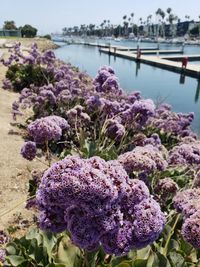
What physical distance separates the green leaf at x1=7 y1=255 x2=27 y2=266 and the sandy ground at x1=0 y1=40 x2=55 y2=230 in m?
0.81

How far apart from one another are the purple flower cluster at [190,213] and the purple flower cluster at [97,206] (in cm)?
28

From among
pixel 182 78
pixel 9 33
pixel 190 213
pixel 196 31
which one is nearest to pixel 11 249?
pixel 190 213

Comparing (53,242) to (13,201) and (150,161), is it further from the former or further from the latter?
(13,201)

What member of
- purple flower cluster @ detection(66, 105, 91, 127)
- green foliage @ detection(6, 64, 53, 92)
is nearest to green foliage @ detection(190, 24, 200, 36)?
green foliage @ detection(6, 64, 53, 92)

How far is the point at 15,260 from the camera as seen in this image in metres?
3.33

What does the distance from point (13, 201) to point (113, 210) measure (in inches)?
152

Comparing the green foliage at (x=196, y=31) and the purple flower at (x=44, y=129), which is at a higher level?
the purple flower at (x=44, y=129)

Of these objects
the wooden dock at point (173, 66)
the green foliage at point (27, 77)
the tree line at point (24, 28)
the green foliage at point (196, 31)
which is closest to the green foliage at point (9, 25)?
the tree line at point (24, 28)

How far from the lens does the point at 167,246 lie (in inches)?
137

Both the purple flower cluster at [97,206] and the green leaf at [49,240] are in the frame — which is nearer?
the purple flower cluster at [97,206]

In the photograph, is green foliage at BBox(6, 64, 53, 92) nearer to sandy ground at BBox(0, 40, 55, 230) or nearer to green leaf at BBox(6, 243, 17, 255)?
sandy ground at BBox(0, 40, 55, 230)

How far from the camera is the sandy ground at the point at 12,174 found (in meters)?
5.46

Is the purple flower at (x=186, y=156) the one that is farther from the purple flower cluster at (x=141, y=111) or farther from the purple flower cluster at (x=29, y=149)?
the purple flower cluster at (x=29, y=149)

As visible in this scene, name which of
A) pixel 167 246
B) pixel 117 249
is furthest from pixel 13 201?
pixel 117 249
